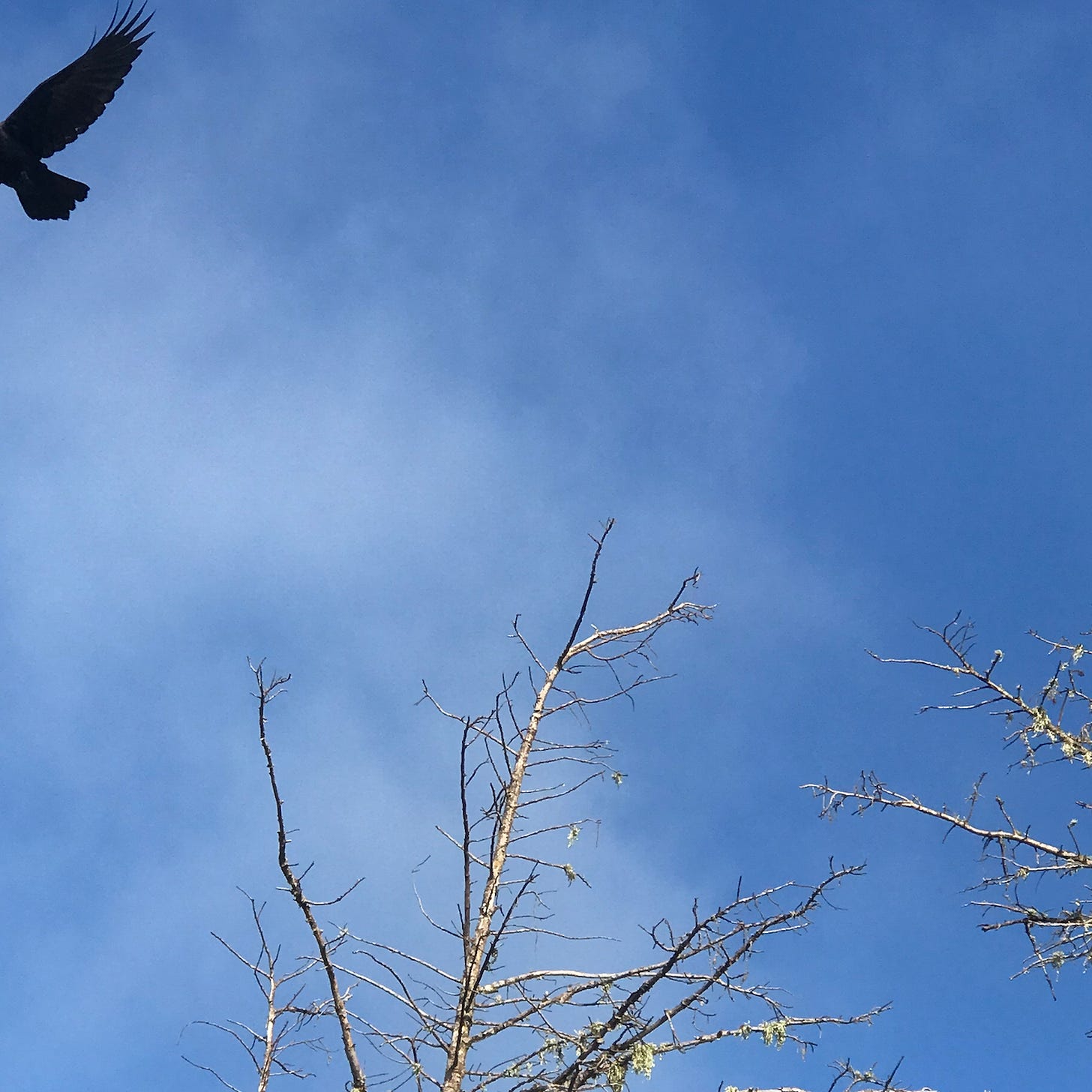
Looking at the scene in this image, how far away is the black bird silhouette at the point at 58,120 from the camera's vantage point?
1169 centimetres

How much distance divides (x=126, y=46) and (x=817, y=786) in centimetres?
1115

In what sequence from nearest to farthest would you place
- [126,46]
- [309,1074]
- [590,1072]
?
1. [590,1072]
2. [309,1074]
3. [126,46]

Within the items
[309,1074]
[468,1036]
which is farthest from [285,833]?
[309,1074]

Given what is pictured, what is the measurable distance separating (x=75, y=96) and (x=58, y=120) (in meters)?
0.35

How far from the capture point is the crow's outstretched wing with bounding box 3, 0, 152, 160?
11.7m

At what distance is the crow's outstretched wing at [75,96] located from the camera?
459 inches

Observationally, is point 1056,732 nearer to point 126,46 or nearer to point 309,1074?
point 309,1074

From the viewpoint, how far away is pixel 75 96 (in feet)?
38.9

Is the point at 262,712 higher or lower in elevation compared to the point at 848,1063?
higher

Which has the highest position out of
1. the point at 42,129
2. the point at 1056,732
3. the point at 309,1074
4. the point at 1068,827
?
the point at 42,129

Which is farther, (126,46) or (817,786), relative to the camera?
(126,46)

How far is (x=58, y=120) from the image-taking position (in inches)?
469

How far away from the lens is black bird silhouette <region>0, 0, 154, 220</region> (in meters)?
11.7

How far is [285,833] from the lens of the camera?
17.9 ft
